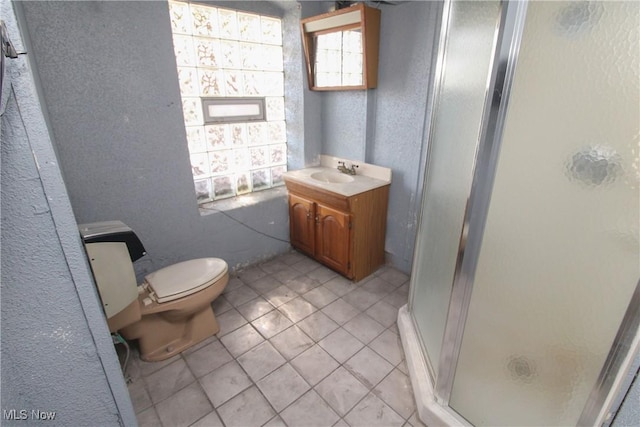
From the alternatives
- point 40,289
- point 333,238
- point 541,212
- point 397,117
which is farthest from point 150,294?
point 397,117

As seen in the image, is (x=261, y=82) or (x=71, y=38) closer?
(x=71, y=38)

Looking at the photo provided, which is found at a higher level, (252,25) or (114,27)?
→ (252,25)

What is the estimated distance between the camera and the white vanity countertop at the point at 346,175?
2223mm

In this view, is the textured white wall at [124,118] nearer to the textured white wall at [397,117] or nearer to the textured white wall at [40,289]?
the textured white wall at [397,117]

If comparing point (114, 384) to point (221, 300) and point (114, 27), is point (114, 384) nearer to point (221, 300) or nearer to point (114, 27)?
point (221, 300)

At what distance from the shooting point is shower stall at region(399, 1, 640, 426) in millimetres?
788

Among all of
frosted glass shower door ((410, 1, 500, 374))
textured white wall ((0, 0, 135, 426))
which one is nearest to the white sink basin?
frosted glass shower door ((410, 1, 500, 374))

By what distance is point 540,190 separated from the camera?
0.92 meters

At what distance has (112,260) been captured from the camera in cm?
130

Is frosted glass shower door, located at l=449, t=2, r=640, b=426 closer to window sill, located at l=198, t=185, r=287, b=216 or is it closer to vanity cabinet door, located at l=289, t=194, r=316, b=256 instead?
vanity cabinet door, located at l=289, t=194, r=316, b=256

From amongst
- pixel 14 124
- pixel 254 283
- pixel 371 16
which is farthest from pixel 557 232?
pixel 254 283

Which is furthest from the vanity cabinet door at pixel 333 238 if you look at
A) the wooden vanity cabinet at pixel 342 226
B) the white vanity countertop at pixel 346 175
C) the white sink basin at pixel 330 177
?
the white sink basin at pixel 330 177

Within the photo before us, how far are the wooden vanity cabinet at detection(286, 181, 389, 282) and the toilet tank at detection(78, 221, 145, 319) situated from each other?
4.25 ft

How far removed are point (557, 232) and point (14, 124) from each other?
4.50 ft
